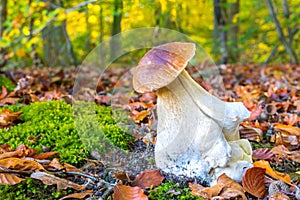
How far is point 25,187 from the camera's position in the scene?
142 centimetres

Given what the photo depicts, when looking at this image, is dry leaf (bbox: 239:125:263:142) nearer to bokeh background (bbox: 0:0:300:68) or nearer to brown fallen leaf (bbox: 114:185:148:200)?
brown fallen leaf (bbox: 114:185:148:200)

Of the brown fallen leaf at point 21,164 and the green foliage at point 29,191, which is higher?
the brown fallen leaf at point 21,164

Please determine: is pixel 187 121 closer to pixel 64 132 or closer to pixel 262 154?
pixel 262 154

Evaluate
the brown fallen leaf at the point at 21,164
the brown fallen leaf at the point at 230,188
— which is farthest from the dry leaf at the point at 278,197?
the brown fallen leaf at the point at 21,164

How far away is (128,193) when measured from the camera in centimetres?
135

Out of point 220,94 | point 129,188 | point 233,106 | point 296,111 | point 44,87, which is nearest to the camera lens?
point 129,188

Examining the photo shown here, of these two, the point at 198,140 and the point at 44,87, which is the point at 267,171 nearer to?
the point at 198,140

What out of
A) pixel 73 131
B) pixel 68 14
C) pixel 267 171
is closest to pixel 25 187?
pixel 73 131

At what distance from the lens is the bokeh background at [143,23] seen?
15.9 feet

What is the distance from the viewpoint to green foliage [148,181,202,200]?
1.40 metres

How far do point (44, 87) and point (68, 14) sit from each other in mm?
1598

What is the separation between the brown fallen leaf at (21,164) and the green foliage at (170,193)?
0.50 meters

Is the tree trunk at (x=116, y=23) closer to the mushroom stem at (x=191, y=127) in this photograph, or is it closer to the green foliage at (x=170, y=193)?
the mushroom stem at (x=191, y=127)

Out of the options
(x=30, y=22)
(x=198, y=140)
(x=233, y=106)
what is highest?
(x=30, y=22)
